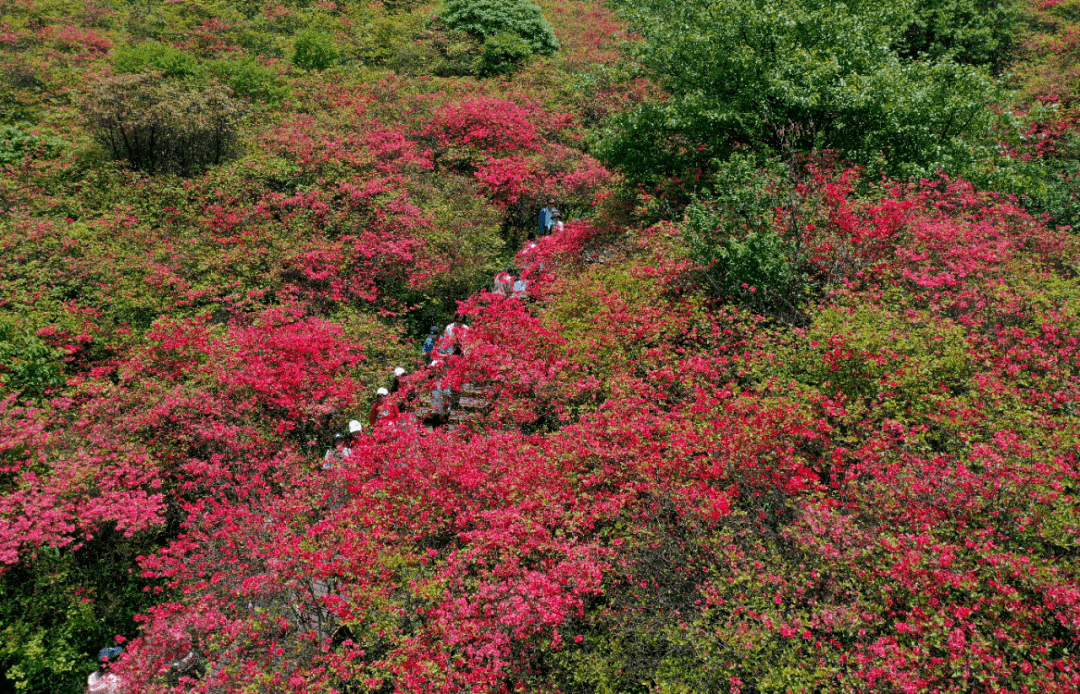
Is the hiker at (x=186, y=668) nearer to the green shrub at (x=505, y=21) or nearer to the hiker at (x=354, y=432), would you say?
the hiker at (x=354, y=432)

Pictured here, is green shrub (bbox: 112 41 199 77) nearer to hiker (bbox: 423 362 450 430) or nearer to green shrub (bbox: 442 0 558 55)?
green shrub (bbox: 442 0 558 55)

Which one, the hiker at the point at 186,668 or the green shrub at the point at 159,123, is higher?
the green shrub at the point at 159,123

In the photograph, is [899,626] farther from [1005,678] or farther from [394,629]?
[394,629]

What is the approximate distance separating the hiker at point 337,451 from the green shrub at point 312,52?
22526 mm

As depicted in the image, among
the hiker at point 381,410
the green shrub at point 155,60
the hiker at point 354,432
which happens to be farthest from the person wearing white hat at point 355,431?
the green shrub at point 155,60

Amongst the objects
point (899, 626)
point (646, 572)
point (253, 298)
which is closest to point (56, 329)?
point (253, 298)

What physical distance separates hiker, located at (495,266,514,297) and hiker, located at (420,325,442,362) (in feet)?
6.77

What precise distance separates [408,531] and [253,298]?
31.7ft

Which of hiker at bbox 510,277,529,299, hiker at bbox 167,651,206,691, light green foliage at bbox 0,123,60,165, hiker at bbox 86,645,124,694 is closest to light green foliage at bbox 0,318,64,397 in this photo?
hiker at bbox 86,645,124,694

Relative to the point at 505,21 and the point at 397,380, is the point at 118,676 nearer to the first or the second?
the point at 397,380

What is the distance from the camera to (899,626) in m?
5.26

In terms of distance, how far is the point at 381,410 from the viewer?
41.8 feet

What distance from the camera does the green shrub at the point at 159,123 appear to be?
18.3 m

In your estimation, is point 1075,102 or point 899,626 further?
point 1075,102
